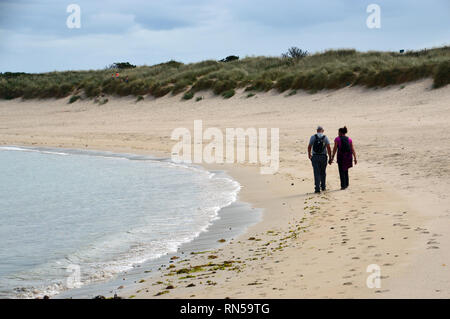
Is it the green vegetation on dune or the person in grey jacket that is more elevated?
the green vegetation on dune

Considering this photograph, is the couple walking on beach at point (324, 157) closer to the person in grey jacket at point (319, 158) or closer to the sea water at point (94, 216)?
the person in grey jacket at point (319, 158)

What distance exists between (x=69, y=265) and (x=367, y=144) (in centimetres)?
1392

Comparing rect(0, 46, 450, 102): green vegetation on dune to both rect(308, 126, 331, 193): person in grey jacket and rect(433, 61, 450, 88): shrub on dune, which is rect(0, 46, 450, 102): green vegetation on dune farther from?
rect(308, 126, 331, 193): person in grey jacket

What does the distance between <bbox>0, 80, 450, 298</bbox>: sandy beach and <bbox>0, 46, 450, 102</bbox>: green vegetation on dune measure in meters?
1.24

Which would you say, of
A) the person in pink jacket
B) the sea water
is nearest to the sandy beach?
the person in pink jacket

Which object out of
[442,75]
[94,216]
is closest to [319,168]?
[94,216]

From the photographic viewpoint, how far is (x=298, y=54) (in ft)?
167

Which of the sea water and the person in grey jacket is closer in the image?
the sea water

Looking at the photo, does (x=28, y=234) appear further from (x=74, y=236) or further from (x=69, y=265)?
Result: (x=69, y=265)

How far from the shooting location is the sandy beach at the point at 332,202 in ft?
23.5

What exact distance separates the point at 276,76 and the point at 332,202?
1100 inches

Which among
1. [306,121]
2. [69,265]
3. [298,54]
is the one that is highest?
[298,54]

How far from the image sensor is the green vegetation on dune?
33688mm
